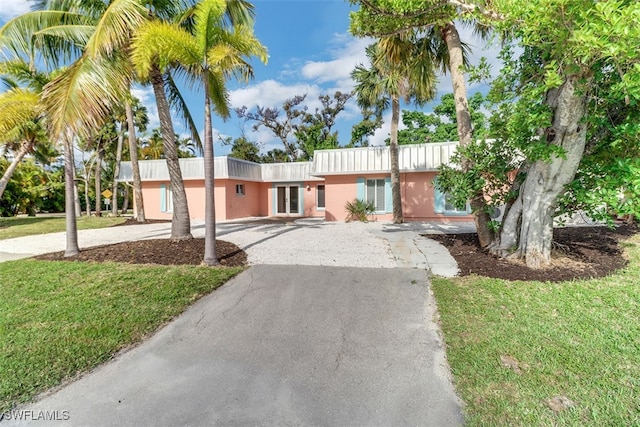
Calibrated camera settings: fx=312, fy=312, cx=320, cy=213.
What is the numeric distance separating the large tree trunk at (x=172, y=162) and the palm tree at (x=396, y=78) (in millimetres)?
6096

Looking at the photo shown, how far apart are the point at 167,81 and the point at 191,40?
3989 mm

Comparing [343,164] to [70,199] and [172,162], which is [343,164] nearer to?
[172,162]

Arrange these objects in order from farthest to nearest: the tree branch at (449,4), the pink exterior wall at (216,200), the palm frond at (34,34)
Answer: the pink exterior wall at (216,200), the palm frond at (34,34), the tree branch at (449,4)

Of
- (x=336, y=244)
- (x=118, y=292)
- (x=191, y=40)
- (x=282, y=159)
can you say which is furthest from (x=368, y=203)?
(x=282, y=159)

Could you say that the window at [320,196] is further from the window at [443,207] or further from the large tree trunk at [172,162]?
the large tree trunk at [172,162]

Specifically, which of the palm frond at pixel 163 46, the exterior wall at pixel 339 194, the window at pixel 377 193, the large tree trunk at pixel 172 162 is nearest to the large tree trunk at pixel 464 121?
the palm frond at pixel 163 46

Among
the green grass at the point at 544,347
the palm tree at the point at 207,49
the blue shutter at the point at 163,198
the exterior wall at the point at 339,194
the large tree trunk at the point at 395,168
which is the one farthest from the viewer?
the blue shutter at the point at 163,198

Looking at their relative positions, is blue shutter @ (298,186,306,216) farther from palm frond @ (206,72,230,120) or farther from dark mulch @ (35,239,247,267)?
dark mulch @ (35,239,247,267)

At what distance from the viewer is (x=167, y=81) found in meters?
9.44

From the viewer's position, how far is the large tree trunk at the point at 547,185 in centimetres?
505

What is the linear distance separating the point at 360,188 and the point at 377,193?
0.88 metres

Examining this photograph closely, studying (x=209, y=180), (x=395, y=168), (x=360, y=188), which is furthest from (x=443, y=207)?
(x=209, y=180)

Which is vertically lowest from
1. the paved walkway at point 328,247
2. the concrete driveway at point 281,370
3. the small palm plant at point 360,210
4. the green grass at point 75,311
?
the concrete driveway at point 281,370

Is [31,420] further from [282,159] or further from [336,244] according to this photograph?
[282,159]
